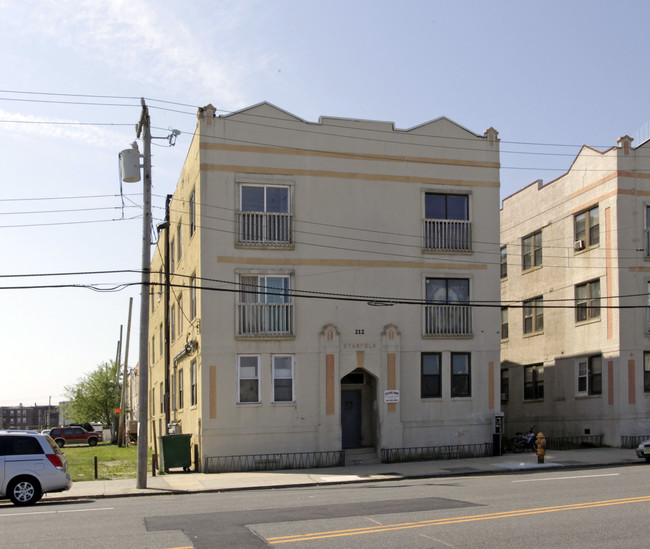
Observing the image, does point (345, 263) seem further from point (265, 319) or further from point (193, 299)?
point (193, 299)

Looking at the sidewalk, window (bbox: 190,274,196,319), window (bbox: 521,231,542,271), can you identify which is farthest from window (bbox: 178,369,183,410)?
window (bbox: 521,231,542,271)

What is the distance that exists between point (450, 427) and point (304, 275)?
22.7ft

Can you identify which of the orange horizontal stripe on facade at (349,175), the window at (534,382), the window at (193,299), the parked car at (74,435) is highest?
the orange horizontal stripe on facade at (349,175)

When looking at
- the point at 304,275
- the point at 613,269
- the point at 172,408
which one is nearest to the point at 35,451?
the point at 304,275

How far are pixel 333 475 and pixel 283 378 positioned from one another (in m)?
4.07

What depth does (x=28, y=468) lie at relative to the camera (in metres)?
17.0

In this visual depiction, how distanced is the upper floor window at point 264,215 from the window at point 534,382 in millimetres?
14821

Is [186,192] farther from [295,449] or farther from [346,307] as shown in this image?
[295,449]

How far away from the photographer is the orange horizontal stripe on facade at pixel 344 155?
2564 cm

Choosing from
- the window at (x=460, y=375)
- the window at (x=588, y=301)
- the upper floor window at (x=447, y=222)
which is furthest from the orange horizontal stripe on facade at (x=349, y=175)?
the window at (x=588, y=301)

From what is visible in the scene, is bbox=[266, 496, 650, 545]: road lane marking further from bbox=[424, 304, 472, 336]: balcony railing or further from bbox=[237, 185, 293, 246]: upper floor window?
bbox=[237, 185, 293, 246]: upper floor window

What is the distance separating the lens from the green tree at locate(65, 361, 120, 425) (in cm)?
7881

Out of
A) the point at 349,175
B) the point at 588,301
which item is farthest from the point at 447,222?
the point at 588,301

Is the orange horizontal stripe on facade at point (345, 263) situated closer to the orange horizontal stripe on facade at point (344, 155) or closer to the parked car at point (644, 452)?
the orange horizontal stripe on facade at point (344, 155)
